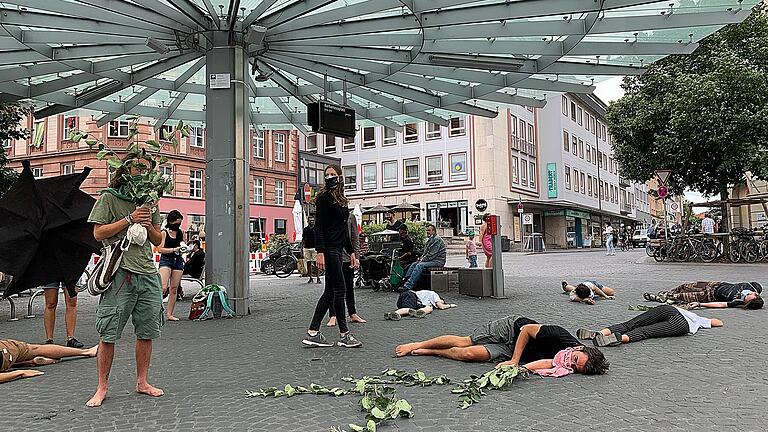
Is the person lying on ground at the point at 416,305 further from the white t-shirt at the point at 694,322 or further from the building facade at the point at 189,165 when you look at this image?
the building facade at the point at 189,165

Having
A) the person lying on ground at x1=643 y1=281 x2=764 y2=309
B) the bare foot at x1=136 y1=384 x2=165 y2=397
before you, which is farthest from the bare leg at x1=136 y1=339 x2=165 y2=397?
the person lying on ground at x1=643 y1=281 x2=764 y2=309

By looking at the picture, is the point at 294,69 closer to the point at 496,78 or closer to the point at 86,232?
the point at 496,78

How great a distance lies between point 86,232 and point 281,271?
1537cm

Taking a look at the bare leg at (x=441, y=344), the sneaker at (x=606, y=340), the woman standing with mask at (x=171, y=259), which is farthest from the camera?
the woman standing with mask at (x=171, y=259)

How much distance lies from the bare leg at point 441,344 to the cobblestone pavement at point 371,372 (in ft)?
0.56

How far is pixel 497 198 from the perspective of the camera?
47.0 metres

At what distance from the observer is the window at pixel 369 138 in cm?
5338

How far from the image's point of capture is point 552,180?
5525cm

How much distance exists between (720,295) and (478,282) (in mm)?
4253

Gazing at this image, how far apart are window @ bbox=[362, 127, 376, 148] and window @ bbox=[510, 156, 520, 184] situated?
38.3 ft

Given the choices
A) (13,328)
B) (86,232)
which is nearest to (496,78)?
(86,232)

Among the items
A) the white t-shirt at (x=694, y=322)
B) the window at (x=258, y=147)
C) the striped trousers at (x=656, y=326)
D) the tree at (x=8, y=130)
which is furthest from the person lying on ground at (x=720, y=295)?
Result: the window at (x=258, y=147)

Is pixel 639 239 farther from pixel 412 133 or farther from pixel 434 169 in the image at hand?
pixel 412 133

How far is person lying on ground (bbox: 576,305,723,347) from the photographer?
22.3 ft
